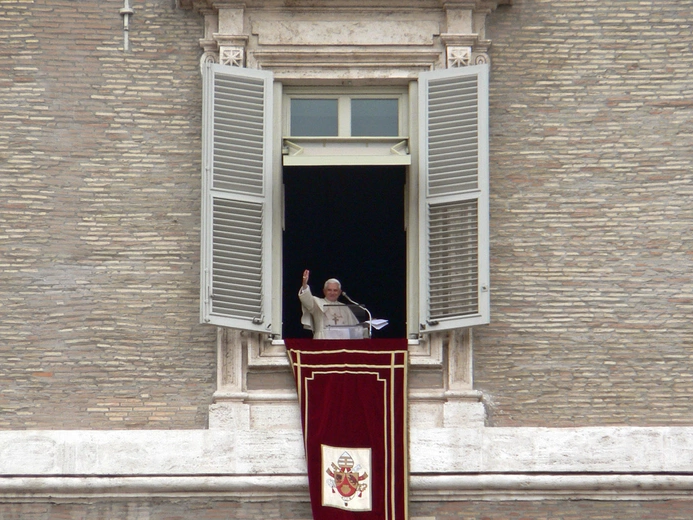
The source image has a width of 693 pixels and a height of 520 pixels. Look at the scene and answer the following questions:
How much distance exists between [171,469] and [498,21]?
164 inches

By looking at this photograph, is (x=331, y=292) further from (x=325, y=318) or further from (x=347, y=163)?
(x=347, y=163)

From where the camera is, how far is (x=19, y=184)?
14.0 meters

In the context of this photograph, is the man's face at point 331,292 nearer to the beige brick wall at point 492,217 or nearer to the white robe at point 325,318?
the white robe at point 325,318

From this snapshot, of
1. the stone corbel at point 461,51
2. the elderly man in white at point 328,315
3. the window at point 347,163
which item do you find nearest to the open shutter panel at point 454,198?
the window at point 347,163

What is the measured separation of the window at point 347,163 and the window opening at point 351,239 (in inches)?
147

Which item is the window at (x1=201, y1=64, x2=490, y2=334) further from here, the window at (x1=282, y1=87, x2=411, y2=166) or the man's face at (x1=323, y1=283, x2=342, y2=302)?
the man's face at (x1=323, y1=283, x2=342, y2=302)

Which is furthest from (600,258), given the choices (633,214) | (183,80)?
(183,80)

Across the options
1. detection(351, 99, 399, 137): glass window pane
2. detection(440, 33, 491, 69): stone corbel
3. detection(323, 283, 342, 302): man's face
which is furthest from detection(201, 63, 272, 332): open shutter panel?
detection(440, 33, 491, 69): stone corbel

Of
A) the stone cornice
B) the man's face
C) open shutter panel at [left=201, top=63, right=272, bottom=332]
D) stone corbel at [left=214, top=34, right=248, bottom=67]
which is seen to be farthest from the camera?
the man's face

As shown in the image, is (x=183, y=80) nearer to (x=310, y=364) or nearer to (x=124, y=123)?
(x=124, y=123)

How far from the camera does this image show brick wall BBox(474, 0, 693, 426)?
1378cm

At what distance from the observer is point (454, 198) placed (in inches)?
546

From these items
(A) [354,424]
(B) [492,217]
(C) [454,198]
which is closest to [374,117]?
(C) [454,198]

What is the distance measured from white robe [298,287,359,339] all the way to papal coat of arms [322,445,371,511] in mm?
1076
